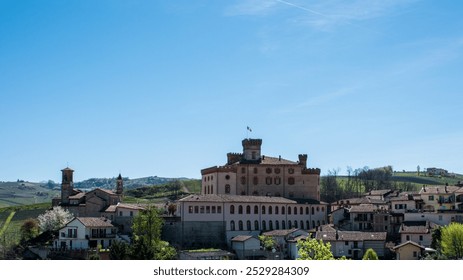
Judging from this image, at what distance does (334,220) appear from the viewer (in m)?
68.8

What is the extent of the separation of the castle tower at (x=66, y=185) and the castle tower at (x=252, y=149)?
20232mm

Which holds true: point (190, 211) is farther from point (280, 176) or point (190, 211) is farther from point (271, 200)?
point (280, 176)

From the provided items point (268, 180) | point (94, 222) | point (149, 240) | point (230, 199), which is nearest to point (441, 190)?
point (268, 180)

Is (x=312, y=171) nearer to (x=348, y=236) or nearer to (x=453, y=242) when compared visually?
(x=348, y=236)

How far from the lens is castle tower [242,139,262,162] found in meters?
78.2

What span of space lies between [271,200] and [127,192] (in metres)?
70.6

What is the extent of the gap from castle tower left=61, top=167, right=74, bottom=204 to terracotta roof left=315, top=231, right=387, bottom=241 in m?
28.7

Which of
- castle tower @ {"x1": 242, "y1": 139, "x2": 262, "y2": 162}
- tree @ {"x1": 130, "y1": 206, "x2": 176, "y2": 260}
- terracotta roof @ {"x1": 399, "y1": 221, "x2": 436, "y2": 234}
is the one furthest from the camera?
castle tower @ {"x1": 242, "y1": 139, "x2": 262, "y2": 162}

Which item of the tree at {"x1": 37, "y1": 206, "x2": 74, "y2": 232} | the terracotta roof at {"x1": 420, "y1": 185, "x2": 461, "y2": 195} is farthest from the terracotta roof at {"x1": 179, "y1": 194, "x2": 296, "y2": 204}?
the terracotta roof at {"x1": 420, "y1": 185, "x2": 461, "y2": 195}

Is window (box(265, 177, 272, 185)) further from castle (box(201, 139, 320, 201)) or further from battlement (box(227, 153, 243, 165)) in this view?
battlement (box(227, 153, 243, 165))

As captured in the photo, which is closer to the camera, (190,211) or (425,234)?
(425,234)

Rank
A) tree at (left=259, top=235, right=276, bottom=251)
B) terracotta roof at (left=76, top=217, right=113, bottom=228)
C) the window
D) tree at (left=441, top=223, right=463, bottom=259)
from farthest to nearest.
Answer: the window, tree at (left=259, top=235, right=276, bottom=251), terracotta roof at (left=76, top=217, right=113, bottom=228), tree at (left=441, top=223, right=463, bottom=259)
